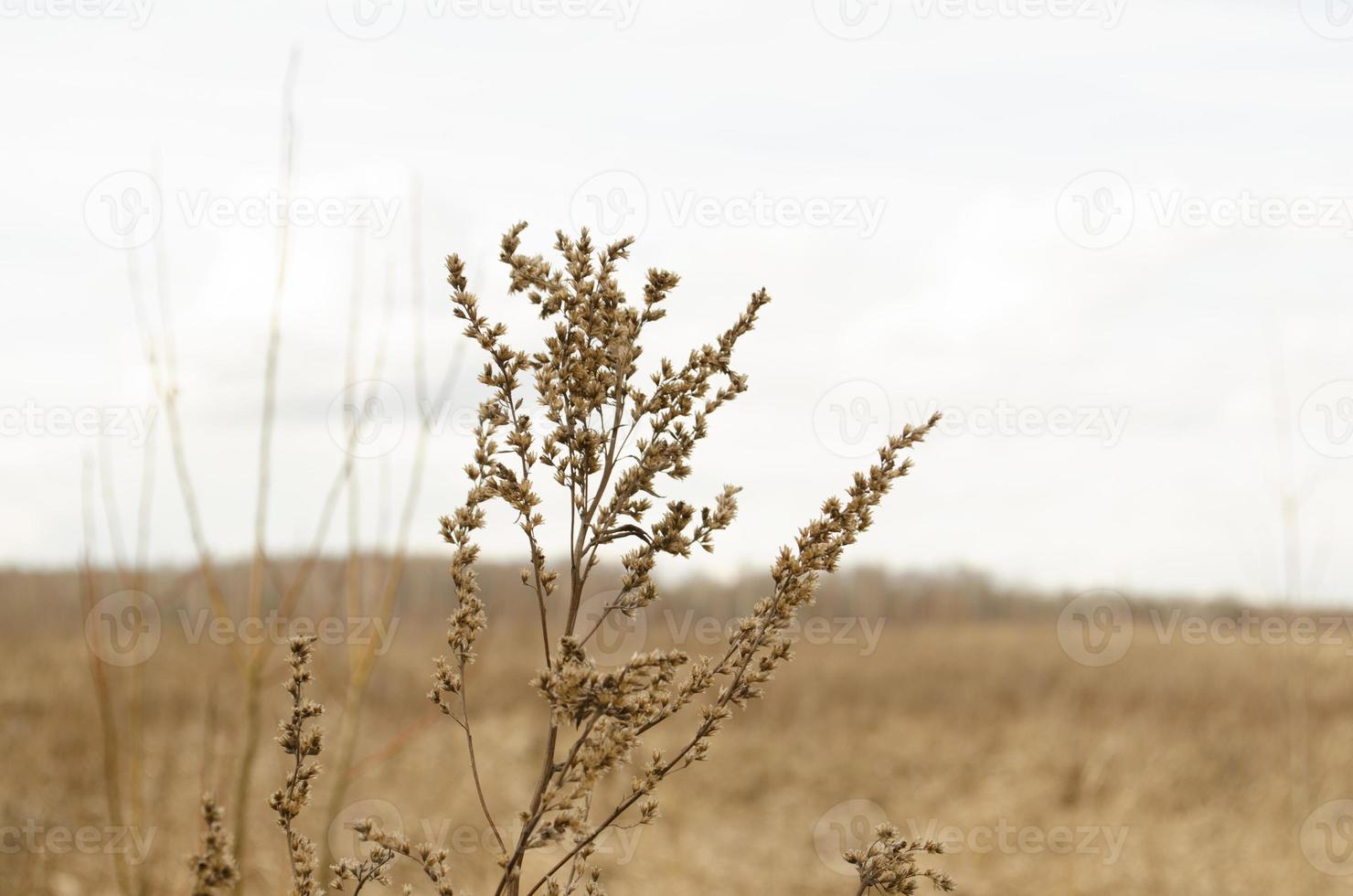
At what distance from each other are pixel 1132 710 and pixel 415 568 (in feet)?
54.2

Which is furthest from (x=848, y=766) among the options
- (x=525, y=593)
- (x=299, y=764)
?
(x=299, y=764)

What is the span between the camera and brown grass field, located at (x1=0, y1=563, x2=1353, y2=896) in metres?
11.1

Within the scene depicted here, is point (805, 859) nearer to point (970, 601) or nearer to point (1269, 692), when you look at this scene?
point (1269, 692)

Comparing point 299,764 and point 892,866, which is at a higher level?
point 299,764

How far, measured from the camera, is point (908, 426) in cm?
191

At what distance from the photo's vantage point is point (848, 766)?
14.3m

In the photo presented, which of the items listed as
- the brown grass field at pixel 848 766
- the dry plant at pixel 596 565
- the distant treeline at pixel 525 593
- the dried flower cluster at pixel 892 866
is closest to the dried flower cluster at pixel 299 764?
the dry plant at pixel 596 565

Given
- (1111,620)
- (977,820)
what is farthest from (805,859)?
(1111,620)

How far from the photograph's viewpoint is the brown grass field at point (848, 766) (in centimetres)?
1112

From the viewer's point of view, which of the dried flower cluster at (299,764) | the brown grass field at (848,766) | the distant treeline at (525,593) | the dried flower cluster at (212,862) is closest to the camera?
the dried flower cluster at (212,862)

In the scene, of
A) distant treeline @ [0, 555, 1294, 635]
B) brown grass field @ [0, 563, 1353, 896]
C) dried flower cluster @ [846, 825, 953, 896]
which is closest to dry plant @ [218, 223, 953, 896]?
dried flower cluster @ [846, 825, 953, 896]

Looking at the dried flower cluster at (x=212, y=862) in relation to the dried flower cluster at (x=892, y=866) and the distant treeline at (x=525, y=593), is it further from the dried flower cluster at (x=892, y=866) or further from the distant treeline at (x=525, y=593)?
the distant treeline at (x=525, y=593)

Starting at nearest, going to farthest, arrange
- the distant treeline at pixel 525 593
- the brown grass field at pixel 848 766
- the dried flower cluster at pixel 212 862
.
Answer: the dried flower cluster at pixel 212 862
the brown grass field at pixel 848 766
the distant treeline at pixel 525 593

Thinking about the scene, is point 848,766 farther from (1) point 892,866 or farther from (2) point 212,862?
(2) point 212,862
